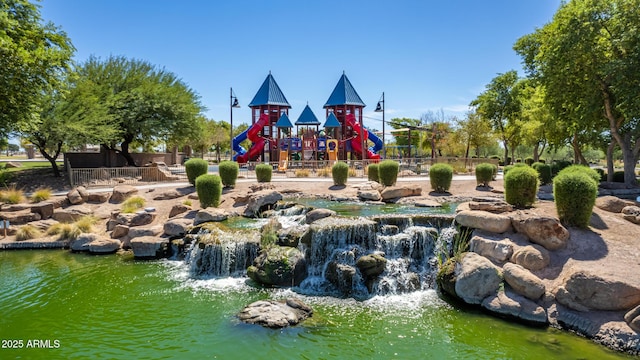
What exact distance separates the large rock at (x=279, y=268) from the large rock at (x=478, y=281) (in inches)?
173

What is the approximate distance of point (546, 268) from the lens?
941 cm

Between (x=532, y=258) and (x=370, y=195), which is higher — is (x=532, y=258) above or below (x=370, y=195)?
below

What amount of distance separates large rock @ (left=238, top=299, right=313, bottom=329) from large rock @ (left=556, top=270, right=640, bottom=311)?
Result: 5781 mm

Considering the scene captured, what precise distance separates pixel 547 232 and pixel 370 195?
1072 centimetres

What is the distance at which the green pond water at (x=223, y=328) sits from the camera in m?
7.23

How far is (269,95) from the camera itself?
46000 mm

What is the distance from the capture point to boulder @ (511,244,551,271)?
9.41 meters

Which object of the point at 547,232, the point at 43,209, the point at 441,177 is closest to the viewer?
the point at 547,232

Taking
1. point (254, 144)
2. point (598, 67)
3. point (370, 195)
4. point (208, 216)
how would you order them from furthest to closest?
point (254, 144), point (370, 195), point (598, 67), point (208, 216)

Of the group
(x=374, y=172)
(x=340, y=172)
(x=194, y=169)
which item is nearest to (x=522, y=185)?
(x=340, y=172)

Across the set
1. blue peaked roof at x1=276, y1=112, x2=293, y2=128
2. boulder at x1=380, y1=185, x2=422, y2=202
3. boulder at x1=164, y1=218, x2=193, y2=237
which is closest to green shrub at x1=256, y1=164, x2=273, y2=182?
boulder at x1=380, y1=185, x2=422, y2=202

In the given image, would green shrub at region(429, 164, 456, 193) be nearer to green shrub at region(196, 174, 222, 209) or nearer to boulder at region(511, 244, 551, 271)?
boulder at region(511, 244, 551, 271)

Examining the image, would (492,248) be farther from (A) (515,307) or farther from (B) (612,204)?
(B) (612,204)

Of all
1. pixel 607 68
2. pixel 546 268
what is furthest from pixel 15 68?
pixel 607 68
